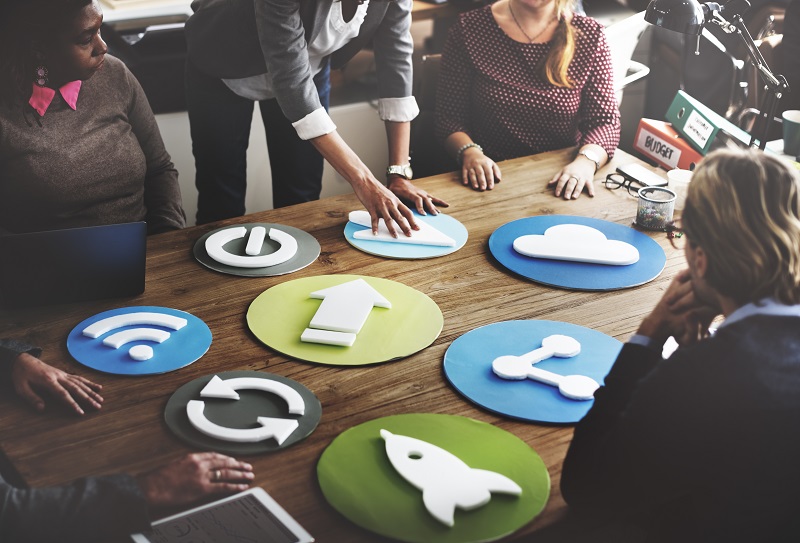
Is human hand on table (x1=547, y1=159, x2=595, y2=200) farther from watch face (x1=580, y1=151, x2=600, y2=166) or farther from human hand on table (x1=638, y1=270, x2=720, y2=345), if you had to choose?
human hand on table (x1=638, y1=270, x2=720, y2=345)

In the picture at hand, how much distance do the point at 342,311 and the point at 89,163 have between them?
839 millimetres

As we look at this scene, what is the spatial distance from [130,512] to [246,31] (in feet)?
4.61

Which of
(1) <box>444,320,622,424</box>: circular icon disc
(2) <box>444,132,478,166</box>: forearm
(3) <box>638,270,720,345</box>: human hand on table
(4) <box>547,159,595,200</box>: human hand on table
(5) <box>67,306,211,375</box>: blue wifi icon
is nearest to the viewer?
(3) <box>638,270,720,345</box>: human hand on table

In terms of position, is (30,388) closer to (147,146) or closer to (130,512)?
(130,512)

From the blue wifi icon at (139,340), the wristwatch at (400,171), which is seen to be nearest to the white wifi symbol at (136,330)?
the blue wifi icon at (139,340)

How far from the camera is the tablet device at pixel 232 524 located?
42.2 inches

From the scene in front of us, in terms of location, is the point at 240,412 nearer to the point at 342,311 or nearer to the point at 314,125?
the point at 342,311

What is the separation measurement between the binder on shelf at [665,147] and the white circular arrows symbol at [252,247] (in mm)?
1117

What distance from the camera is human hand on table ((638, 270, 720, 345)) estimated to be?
3.89 feet

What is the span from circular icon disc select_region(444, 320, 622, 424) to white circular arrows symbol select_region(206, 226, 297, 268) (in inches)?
19.1

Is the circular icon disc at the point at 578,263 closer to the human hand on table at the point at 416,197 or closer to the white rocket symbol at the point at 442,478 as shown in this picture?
the human hand on table at the point at 416,197

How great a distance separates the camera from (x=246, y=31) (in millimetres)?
2141

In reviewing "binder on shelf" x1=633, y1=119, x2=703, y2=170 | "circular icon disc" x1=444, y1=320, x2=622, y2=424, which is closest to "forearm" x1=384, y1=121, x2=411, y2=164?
"binder on shelf" x1=633, y1=119, x2=703, y2=170

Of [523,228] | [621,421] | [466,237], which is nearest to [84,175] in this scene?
[466,237]
